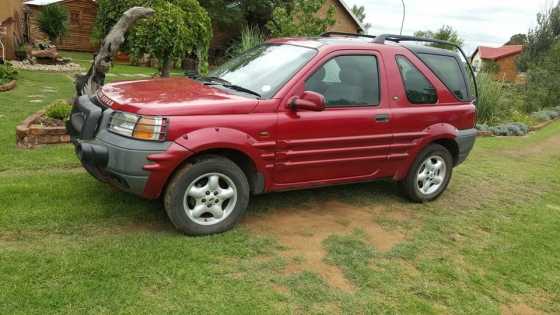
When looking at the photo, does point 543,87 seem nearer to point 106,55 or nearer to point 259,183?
point 106,55

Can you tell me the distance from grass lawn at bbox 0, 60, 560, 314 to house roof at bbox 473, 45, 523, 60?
50380mm

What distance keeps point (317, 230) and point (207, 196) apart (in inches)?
46.3

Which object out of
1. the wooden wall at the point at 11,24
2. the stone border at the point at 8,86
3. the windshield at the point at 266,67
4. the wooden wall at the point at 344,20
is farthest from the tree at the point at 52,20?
the windshield at the point at 266,67

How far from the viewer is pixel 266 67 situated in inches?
189

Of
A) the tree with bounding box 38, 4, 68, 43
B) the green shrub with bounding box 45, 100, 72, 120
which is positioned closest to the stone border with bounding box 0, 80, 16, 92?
the green shrub with bounding box 45, 100, 72, 120

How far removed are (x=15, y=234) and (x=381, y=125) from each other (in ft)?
11.4

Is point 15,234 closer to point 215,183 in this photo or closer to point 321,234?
point 215,183

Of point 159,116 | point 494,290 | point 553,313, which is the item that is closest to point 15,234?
point 159,116

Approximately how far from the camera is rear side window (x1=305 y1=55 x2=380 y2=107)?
4633 mm

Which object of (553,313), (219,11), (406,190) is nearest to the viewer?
(553,313)

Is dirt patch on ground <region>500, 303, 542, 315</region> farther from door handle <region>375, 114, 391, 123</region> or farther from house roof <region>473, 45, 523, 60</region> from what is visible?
house roof <region>473, 45, 523, 60</region>

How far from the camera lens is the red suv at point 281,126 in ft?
12.6

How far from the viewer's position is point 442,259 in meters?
4.32

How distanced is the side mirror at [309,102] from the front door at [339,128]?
3.0 inches
